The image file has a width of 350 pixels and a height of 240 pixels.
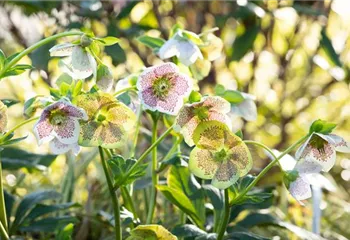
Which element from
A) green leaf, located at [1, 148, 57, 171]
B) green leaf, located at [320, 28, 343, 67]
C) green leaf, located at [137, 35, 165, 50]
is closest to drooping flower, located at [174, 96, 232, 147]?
green leaf, located at [137, 35, 165, 50]

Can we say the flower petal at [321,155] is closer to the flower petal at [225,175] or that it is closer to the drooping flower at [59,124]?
the flower petal at [225,175]

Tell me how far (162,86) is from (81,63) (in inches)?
3.4

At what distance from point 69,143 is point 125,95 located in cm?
18

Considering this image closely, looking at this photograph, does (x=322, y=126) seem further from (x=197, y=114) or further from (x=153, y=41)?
(x=153, y=41)

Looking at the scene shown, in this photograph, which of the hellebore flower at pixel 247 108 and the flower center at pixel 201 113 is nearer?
the flower center at pixel 201 113

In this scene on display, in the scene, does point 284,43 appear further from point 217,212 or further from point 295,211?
point 217,212

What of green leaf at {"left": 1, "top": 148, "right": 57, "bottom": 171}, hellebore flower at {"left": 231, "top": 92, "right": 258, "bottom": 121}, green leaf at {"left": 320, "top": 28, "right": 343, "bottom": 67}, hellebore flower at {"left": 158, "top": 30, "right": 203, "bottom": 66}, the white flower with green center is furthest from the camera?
green leaf at {"left": 320, "top": 28, "right": 343, "bottom": 67}

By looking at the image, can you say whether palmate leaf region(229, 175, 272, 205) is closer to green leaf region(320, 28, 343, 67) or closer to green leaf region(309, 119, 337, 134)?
green leaf region(309, 119, 337, 134)

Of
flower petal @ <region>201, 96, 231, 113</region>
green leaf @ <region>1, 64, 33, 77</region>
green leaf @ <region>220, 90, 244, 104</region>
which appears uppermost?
green leaf @ <region>1, 64, 33, 77</region>

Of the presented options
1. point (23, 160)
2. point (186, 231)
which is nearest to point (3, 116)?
point (186, 231)

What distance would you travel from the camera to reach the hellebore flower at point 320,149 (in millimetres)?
675

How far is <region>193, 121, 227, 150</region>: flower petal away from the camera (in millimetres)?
667

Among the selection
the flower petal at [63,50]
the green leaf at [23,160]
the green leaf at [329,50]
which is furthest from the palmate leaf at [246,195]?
the green leaf at [329,50]

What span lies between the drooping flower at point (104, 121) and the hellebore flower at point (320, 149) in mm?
178
